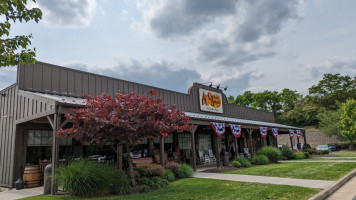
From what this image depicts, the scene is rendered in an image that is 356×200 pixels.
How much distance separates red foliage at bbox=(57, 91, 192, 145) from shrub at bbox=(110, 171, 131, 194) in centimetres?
114

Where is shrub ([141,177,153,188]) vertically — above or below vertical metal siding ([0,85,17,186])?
below

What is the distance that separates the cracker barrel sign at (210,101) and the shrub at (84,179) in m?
12.6

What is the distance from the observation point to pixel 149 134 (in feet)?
25.6

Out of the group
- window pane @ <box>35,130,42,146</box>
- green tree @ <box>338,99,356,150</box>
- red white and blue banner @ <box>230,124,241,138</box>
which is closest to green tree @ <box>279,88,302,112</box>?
green tree @ <box>338,99,356,150</box>

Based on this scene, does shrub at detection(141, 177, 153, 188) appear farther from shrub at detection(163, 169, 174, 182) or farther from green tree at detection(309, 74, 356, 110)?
green tree at detection(309, 74, 356, 110)

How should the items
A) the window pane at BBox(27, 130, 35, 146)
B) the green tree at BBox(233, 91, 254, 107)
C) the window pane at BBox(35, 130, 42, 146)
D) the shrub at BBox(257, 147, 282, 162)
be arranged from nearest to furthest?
the window pane at BBox(27, 130, 35, 146) < the window pane at BBox(35, 130, 42, 146) < the shrub at BBox(257, 147, 282, 162) < the green tree at BBox(233, 91, 254, 107)

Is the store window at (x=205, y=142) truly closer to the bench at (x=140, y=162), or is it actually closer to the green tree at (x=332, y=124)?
the bench at (x=140, y=162)

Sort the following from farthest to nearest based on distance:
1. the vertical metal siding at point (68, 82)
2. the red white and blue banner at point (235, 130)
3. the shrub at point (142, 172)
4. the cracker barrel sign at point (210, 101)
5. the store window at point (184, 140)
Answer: the cracker barrel sign at point (210, 101) → the store window at point (184, 140) → the red white and blue banner at point (235, 130) → the vertical metal siding at point (68, 82) → the shrub at point (142, 172)

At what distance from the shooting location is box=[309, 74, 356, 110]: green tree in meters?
45.3

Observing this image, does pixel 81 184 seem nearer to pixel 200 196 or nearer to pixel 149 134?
pixel 149 134

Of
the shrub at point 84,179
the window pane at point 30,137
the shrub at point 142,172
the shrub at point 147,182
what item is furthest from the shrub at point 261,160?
the window pane at point 30,137

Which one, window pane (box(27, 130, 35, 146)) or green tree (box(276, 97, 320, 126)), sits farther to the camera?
green tree (box(276, 97, 320, 126))

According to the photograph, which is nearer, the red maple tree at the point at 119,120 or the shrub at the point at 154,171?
the red maple tree at the point at 119,120

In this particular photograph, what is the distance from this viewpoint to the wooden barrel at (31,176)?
9363mm
